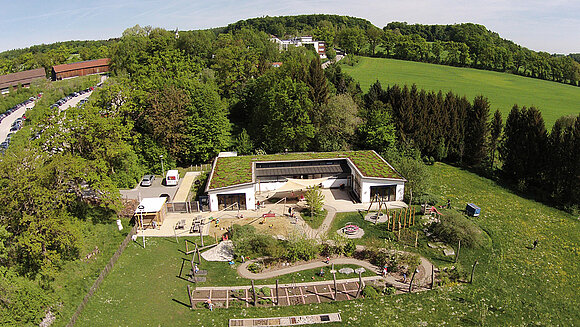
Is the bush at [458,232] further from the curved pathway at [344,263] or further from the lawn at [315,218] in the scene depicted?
the lawn at [315,218]

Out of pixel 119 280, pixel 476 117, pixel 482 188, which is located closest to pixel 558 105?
pixel 476 117

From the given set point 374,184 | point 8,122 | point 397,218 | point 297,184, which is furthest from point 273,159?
point 8,122

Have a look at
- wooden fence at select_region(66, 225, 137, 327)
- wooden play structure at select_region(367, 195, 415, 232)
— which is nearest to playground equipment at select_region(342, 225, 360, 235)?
wooden play structure at select_region(367, 195, 415, 232)

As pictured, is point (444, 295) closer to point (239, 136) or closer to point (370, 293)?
point (370, 293)

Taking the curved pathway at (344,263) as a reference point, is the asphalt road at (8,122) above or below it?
above

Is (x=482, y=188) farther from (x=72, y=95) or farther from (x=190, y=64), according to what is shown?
(x=72, y=95)

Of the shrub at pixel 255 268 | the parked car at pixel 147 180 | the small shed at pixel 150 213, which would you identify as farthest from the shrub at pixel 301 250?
the parked car at pixel 147 180
